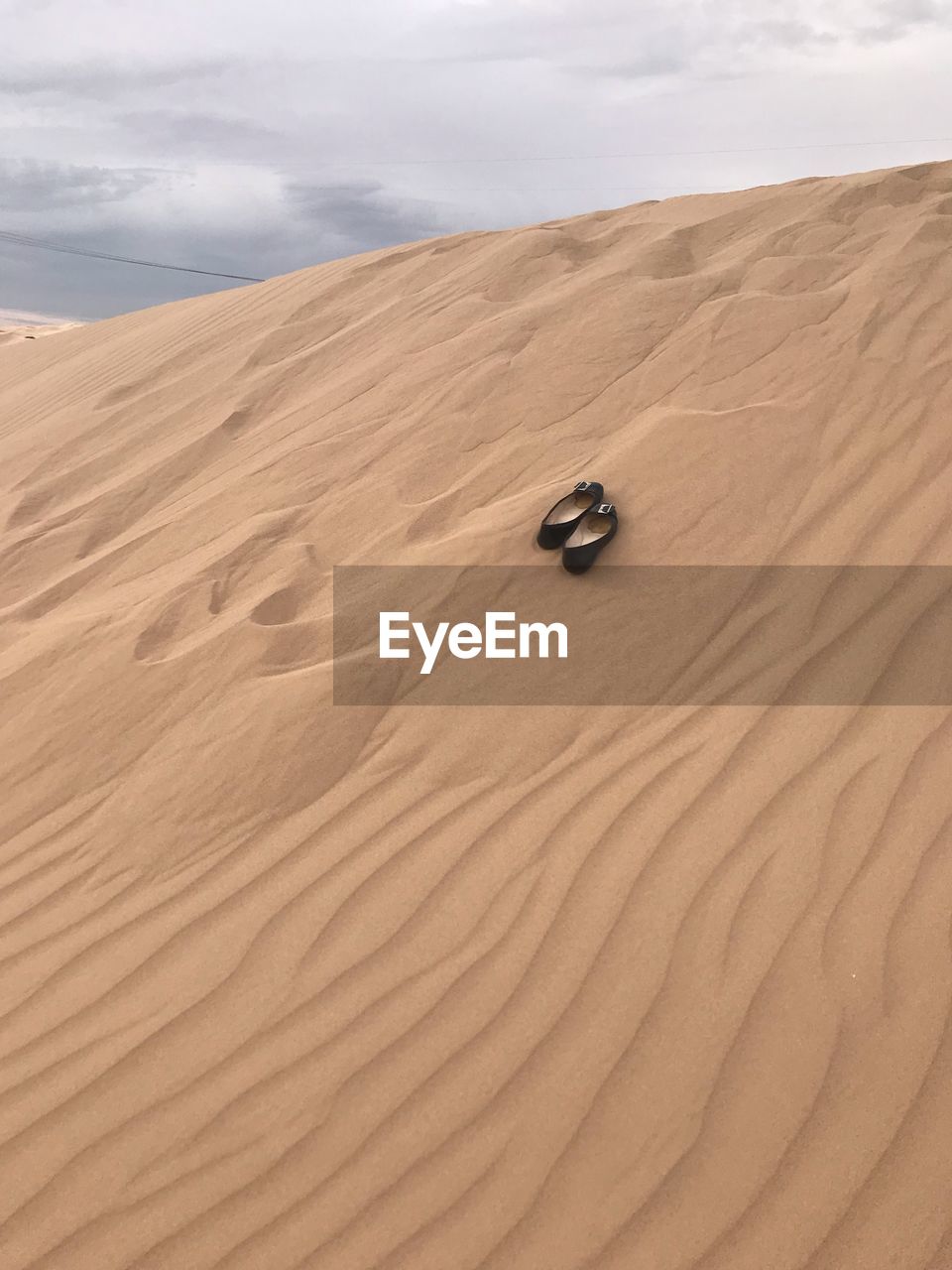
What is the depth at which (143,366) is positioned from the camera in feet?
25.2

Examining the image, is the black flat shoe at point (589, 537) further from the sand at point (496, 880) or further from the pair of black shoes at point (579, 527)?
the sand at point (496, 880)

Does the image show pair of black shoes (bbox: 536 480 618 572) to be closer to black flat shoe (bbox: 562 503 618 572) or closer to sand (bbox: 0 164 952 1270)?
black flat shoe (bbox: 562 503 618 572)

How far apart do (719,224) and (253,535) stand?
374 cm

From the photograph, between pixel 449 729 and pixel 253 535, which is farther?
pixel 253 535

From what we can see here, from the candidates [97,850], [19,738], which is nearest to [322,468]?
[19,738]

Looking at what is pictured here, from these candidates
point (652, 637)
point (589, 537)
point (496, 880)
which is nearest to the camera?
point (496, 880)

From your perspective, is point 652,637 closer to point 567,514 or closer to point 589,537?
point 589,537

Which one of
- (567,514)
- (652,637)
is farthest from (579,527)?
(652,637)

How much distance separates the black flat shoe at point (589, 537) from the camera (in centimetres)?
325

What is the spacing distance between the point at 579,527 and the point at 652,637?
1.78ft

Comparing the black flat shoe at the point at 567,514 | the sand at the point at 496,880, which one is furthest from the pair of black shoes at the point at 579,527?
the sand at the point at 496,880

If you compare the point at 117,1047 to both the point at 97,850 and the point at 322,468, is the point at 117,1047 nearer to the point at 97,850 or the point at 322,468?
the point at 97,850

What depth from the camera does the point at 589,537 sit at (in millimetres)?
3350

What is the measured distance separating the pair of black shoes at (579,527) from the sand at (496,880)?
0.10 meters
